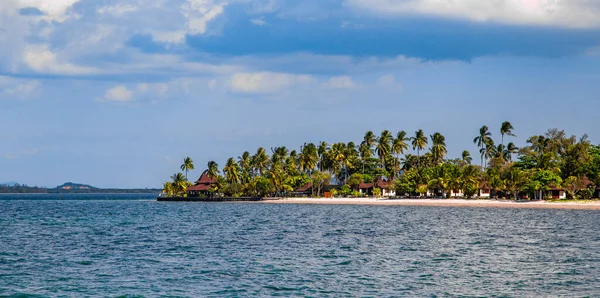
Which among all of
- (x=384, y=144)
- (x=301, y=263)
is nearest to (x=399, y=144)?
(x=384, y=144)

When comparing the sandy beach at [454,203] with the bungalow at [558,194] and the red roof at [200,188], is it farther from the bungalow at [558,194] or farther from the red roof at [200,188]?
the red roof at [200,188]

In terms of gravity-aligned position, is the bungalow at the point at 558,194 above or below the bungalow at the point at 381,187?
below

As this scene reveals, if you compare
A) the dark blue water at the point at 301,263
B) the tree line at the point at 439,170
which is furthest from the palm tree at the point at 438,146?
the dark blue water at the point at 301,263

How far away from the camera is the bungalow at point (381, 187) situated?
17650 centimetres

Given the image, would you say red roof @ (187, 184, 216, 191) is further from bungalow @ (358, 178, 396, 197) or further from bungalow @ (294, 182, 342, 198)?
bungalow @ (358, 178, 396, 197)

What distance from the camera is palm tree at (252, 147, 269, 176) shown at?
195 meters

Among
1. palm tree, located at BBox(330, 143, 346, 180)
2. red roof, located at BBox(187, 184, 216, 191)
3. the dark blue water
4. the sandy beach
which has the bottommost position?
the dark blue water

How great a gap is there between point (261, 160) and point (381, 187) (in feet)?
127

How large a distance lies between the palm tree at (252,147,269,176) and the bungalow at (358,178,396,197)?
102ft

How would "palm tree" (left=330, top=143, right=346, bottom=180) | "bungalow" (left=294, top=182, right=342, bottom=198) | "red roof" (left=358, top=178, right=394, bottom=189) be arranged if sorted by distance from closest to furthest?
"red roof" (left=358, top=178, right=394, bottom=189)
"palm tree" (left=330, top=143, right=346, bottom=180)
"bungalow" (left=294, top=182, right=342, bottom=198)

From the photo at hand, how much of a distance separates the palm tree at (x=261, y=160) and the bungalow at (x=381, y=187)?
102 feet

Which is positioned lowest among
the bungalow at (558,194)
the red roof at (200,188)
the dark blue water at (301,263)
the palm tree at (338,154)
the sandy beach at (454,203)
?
the dark blue water at (301,263)

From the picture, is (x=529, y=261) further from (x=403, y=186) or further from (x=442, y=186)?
(x=403, y=186)

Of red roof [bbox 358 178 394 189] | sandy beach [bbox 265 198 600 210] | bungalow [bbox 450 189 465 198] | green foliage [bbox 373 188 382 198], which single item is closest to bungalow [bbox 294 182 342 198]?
red roof [bbox 358 178 394 189]
